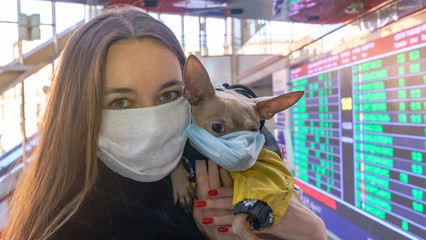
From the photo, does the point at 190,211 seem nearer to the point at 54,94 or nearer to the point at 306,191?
the point at 54,94

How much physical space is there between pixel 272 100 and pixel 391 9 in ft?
2.47

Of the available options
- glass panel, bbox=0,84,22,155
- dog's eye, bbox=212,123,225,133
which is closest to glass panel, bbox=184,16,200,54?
glass panel, bbox=0,84,22,155

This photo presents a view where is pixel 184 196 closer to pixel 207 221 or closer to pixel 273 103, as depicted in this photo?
Answer: pixel 207 221

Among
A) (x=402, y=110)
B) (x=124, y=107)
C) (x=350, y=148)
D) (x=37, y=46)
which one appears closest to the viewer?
(x=124, y=107)

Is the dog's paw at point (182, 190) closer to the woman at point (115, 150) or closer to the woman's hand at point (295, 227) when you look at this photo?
the woman at point (115, 150)

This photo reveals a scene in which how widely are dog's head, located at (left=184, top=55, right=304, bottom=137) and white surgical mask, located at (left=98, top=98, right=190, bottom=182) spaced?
4.3 inches

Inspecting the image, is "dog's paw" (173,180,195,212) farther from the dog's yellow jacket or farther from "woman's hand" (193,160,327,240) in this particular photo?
the dog's yellow jacket

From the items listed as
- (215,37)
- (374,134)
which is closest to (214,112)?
(374,134)

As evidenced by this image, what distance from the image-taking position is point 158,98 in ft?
3.52

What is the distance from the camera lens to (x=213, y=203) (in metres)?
1.02

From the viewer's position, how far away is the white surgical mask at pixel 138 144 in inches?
40.8

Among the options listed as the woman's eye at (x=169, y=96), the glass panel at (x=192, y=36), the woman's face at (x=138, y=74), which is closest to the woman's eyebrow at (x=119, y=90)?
the woman's face at (x=138, y=74)

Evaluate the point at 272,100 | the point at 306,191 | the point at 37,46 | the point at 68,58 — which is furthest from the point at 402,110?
the point at 37,46

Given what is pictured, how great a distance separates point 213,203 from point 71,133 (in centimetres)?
45
